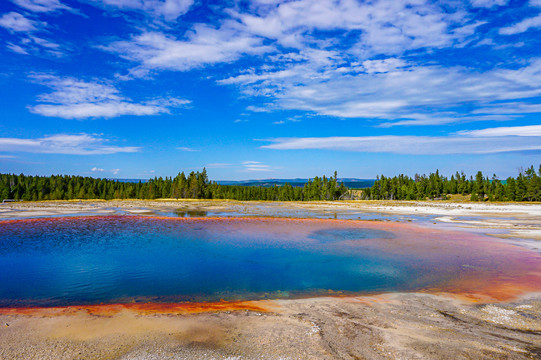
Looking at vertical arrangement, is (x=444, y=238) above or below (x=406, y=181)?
below

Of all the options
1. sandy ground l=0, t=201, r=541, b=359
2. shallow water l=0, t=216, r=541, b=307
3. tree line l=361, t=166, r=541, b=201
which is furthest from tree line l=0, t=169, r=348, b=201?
sandy ground l=0, t=201, r=541, b=359

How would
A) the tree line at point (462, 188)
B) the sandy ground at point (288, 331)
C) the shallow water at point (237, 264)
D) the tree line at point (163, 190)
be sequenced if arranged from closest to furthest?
the sandy ground at point (288, 331) < the shallow water at point (237, 264) < the tree line at point (462, 188) < the tree line at point (163, 190)

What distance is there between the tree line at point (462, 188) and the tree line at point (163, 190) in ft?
60.9

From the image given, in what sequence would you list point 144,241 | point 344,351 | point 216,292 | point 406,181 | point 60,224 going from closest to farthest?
point 344,351 < point 216,292 < point 144,241 < point 60,224 < point 406,181

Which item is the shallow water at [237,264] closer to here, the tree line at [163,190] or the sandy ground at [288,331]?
the sandy ground at [288,331]

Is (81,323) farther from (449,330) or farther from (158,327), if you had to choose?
(449,330)

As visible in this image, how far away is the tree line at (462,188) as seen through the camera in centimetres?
9681

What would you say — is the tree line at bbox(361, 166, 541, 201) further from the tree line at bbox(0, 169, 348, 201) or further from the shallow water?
the shallow water

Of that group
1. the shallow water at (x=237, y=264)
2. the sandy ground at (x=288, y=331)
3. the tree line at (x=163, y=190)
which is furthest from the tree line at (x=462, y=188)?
the sandy ground at (x=288, y=331)

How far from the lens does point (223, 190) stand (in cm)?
15662

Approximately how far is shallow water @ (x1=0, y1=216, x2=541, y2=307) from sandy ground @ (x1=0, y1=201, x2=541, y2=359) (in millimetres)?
2286

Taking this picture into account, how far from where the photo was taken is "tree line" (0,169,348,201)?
116875 mm

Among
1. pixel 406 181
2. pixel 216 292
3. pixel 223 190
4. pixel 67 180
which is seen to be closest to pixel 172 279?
pixel 216 292

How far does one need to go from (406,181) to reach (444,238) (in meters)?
116
